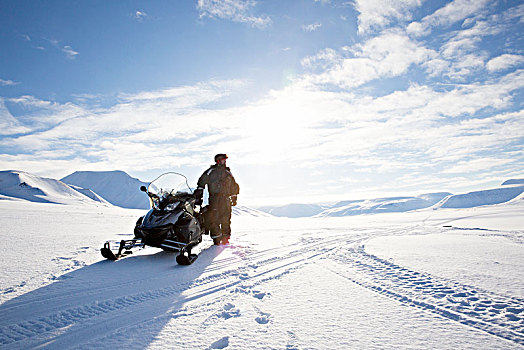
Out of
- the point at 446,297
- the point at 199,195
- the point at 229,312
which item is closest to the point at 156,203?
the point at 199,195

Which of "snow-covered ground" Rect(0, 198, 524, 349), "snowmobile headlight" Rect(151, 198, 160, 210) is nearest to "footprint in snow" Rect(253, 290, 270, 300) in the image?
"snow-covered ground" Rect(0, 198, 524, 349)

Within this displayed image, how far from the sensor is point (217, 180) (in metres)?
8.65

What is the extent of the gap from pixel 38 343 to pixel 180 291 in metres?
1.68

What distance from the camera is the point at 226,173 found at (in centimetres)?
884

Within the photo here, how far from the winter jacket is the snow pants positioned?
0.20 m

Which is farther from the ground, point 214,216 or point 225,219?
point 214,216

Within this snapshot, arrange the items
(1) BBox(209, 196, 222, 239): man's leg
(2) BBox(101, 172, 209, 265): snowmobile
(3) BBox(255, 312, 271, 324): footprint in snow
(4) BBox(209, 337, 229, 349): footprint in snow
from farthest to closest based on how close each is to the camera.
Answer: (1) BBox(209, 196, 222, 239): man's leg, (2) BBox(101, 172, 209, 265): snowmobile, (3) BBox(255, 312, 271, 324): footprint in snow, (4) BBox(209, 337, 229, 349): footprint in snow

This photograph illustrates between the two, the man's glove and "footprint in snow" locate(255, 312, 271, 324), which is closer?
"footprint in snow" locate(255, 312, 271, 324)

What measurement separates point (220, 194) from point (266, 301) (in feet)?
17.8

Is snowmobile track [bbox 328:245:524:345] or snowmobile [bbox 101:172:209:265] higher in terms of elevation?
snowmobile [bbox 101:172:209:265]

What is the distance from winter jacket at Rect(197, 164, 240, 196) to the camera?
859cm

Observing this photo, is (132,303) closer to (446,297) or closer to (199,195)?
(446,297)

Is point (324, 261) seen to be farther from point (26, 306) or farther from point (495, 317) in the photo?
point (26, 306)

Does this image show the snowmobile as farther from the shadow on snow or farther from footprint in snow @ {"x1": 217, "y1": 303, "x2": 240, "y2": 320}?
footprint in snow @ {"x1": 217, "y1": 303, "x2": 240, "y2": 320}
